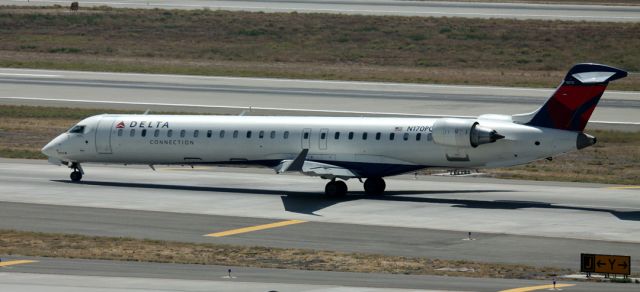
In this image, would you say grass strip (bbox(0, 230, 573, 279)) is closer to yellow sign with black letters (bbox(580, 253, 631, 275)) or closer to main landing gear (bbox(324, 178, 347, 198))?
yellow sign with black letters (bbox(580, 253, 631, 275))

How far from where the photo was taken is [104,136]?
172 feet

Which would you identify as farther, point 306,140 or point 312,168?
point 306,140

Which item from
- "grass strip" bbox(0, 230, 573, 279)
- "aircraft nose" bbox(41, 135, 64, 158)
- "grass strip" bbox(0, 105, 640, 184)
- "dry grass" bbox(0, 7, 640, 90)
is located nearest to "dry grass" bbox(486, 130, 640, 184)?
"grass strip" bbox(0, 105, 640, 184)

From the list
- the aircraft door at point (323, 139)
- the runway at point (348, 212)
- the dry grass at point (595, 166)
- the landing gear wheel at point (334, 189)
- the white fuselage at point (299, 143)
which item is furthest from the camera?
the dry grass at point (595, 166)

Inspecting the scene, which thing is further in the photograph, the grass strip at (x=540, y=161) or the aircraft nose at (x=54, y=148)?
the grass strip at (x=540, y=161)

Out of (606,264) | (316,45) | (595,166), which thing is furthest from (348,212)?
A: (316,45)

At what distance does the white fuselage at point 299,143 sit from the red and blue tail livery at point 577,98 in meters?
0.43

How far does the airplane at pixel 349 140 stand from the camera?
45.7 metres

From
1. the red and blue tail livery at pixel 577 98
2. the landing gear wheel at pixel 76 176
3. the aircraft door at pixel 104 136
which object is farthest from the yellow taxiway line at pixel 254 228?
the landing gear wheel at pixel 76 176

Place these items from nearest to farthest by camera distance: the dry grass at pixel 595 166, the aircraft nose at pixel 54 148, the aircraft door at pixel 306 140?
the aircraft door at pixel 306 140, the aircraft nose at pixel 54 148, the dry grass at pixel 595 166

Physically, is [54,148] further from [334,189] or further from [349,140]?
[349,140]

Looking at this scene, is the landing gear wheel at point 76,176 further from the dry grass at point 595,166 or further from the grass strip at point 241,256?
the dry grass at point 595,166

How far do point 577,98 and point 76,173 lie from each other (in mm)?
20688

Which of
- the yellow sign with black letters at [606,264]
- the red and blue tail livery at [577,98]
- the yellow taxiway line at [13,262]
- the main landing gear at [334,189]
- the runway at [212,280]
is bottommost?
the runway at [212,280]
